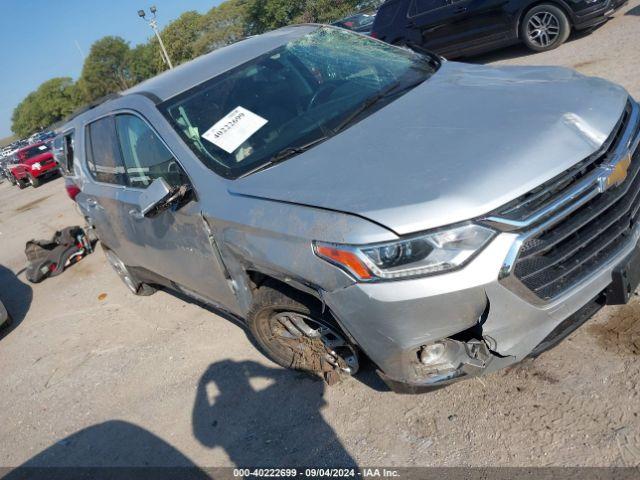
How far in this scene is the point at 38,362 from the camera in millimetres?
4812

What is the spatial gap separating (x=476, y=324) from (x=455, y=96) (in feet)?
4.37

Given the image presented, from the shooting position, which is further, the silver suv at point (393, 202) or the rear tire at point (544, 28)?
the rear tire at point (544, 28)

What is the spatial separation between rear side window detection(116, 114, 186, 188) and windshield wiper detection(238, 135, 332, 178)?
0.50 m

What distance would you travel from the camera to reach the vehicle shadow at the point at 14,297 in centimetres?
596

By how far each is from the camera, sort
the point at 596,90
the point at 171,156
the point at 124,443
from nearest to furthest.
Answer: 1. the point at 596,90
2. the point at 171,156
3. the point at 124,443

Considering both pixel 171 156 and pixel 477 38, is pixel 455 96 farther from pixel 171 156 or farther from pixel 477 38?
pixel 477 38

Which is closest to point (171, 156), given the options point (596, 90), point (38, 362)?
point (596, 90)

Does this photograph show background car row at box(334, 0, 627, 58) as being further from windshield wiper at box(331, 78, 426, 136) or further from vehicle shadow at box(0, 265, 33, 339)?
vehicle shadow at box(0, 265, 33, 339)

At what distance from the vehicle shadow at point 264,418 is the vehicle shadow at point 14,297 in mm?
3408

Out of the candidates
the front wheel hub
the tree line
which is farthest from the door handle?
the tree line

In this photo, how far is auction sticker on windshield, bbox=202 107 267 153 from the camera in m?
3.02

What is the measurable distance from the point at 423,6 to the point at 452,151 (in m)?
8.60

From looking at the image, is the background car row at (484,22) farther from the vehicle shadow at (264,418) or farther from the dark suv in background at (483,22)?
the vehicle shadow at (264,418)

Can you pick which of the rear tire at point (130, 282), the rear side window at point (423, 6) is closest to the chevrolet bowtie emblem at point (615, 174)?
the rear tire at point (130, 282)
